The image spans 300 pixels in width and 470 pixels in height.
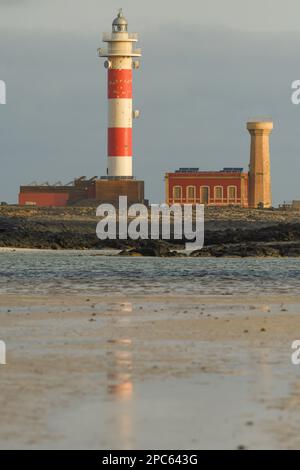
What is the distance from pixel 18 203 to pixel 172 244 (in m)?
32.9

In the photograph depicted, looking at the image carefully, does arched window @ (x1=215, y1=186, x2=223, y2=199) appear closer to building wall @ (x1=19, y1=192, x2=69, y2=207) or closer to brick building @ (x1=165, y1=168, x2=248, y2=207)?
brick building @ (x1=165, y1=168, x2=248, y2=207)

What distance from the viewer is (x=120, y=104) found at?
3125 inches

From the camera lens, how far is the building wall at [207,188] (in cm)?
8681

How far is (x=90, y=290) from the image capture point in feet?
95.0

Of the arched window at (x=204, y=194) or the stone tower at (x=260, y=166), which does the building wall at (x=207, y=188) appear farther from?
the stone tower at (x=260, y=166)

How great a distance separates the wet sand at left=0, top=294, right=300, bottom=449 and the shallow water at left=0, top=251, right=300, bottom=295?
6442 millimetres

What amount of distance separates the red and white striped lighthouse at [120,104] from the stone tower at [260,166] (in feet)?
35.9

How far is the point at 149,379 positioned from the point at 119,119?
6543cm

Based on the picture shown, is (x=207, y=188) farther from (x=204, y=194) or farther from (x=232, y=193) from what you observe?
(x=232, y=193)

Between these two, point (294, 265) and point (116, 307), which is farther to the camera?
point (294, 265)

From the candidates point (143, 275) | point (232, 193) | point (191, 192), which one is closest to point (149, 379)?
point (143, 275)

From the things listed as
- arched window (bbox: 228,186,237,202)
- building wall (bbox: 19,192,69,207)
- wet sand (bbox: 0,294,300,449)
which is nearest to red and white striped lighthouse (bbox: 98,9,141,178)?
building wall (bbox: 19,192,69,207)
